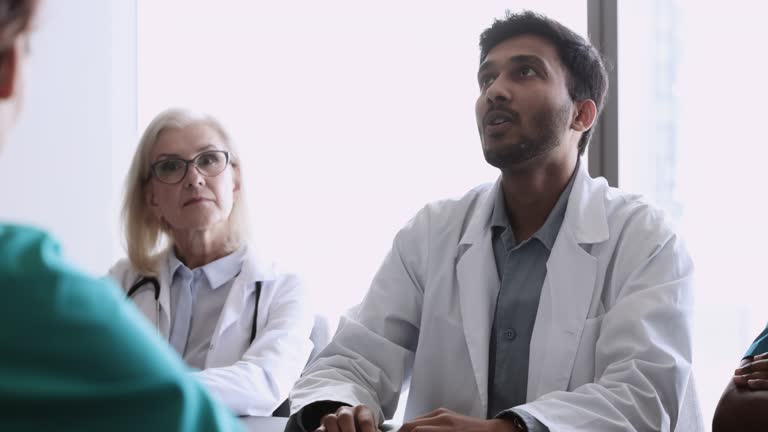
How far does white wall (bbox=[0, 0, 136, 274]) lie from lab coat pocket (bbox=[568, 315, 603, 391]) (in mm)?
2901

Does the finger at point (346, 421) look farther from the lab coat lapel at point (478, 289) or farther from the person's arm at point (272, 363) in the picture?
the person's arm at point (272, 363)

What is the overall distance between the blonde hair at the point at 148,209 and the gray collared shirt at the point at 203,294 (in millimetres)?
A: 89

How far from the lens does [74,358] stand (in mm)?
480

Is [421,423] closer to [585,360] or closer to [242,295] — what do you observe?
[585,360]

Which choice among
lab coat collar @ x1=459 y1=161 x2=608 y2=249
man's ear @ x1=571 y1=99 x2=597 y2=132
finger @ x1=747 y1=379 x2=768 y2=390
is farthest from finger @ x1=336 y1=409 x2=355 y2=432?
man's ear @ x1=571 y1=99 x2=597 y2=132

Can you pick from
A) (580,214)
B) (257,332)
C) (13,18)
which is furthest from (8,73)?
(257,332)

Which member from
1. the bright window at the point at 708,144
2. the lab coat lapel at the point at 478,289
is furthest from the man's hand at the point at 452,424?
the bright window at the point at 708,144

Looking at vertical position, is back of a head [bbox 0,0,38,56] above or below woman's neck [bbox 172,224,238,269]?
above

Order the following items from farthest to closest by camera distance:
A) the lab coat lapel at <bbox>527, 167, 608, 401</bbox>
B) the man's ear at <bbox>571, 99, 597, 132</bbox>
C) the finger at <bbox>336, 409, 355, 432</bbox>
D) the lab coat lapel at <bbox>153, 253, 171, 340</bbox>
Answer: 1. the lab coat lapel at <bbox>153, 253, 171, 340</bbox>
2. the man's ear at <bbox>571, 99, 597, 132</bbox>
3. the lab coat lapel at <bbox>527, 167, 608, 401</bbox>
4. the finger at <bbox>336, 409, 355, 432</bbox>

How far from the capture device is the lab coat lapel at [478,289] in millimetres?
2072

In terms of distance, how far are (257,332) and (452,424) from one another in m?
1.09

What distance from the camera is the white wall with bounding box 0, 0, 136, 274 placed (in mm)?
4043

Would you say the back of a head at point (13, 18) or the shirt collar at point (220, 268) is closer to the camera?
the back of a head at point (13, 18)

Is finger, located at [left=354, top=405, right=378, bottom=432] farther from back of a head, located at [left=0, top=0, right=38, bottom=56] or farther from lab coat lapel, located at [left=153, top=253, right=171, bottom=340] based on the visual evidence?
back of a head, located at [left=0, top=0, right=38, bottom=56]
